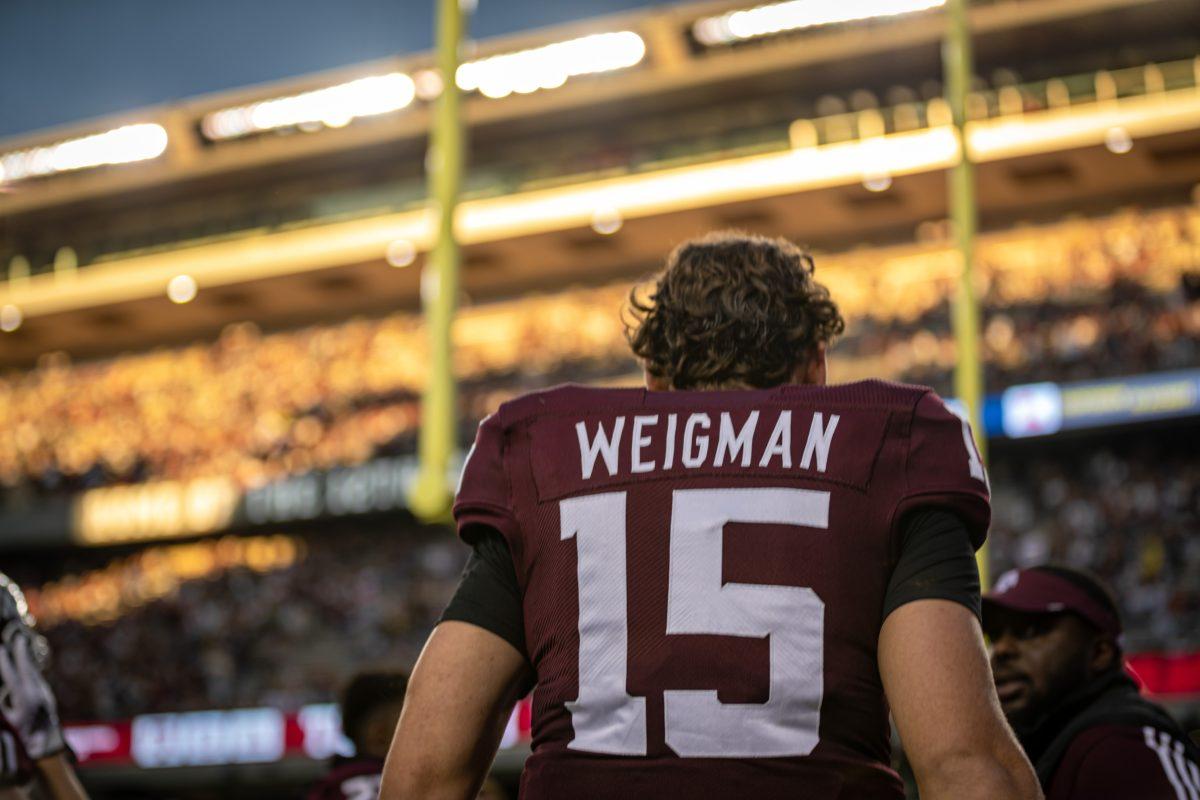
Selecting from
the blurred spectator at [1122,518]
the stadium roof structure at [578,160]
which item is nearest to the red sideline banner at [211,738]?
the blurred spectator at [1122,518]

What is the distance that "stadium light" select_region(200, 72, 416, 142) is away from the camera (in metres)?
24.4

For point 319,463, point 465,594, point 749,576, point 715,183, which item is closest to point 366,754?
point 465,594

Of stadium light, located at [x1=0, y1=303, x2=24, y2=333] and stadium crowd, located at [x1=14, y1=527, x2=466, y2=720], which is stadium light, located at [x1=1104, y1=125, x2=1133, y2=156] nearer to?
stadium crowd, located at [x1=14, y1=527, x2=466, y2=720]

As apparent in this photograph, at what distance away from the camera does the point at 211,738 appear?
1598 centimetres

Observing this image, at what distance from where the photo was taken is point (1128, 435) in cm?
1648

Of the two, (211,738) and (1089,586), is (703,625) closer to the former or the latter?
(1089,586)

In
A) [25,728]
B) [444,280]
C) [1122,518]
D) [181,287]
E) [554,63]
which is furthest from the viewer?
[181,287]

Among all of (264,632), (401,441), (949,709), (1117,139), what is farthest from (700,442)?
(1117,139)

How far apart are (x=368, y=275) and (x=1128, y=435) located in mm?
11883

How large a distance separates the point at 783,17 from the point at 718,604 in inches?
848

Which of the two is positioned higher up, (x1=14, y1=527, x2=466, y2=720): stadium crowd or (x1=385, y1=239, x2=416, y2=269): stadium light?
(x1=385, y1=239, x2=416, y2=269): stadium light

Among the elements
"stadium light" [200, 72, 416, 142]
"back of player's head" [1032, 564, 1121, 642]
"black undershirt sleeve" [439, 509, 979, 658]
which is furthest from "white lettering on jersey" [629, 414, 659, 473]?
"stadium light" [200, 72, 416, 142]

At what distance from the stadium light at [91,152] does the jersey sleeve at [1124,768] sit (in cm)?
2582

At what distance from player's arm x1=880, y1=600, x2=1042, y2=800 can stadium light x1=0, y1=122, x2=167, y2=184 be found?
1037 inches
